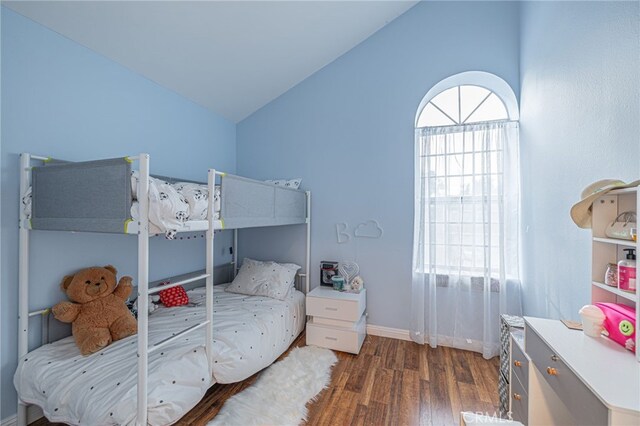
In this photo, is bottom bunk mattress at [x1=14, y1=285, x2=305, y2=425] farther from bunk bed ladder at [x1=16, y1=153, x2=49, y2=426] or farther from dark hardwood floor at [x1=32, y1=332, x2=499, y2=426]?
dark hardwood floor at [x1=32, y1=332, x2=499, y2=426]

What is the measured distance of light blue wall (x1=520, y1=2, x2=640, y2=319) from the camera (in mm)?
1256

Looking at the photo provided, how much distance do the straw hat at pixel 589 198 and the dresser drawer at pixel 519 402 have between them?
907 mm

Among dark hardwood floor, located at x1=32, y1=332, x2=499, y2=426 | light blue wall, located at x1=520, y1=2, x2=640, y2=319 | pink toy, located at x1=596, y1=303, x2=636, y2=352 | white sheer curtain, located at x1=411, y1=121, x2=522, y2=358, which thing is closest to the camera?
pink toy, located at x1=596, y1=303, x2=636, y2=352

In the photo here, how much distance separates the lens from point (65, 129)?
1870 mm

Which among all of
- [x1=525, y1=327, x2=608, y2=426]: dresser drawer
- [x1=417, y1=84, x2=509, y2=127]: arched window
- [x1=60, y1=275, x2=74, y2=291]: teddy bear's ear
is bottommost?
[x1=525, y1=327, x2=608, y2=426]: dresser drawer

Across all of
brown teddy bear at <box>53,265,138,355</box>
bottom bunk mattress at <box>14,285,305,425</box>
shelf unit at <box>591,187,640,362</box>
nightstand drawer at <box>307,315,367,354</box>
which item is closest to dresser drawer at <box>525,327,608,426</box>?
shelf unit at <box>591,187,640,362</box>

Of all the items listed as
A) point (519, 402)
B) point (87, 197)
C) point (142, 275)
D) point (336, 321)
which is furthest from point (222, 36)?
point (519, 402)

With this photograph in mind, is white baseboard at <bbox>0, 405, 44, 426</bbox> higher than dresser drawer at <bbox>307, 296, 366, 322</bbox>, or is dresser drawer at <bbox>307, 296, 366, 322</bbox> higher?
dresser drawer at <bbox>307, 296, 366, 322</bbox>

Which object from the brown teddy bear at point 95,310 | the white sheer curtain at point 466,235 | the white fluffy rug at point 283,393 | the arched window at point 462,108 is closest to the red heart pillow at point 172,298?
the brown teddy bear at point 95,310

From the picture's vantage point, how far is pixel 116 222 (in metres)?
1.41

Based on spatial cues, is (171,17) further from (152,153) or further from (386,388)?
(386,388)

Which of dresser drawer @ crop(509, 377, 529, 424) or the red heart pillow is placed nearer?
dresser drawer @ crop(509, 377, 529, 424)

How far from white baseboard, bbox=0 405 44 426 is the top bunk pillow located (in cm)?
152

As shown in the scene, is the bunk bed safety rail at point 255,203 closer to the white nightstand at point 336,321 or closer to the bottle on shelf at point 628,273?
the white nightstand at point 336,321
